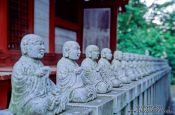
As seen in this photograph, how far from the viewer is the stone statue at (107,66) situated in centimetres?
588

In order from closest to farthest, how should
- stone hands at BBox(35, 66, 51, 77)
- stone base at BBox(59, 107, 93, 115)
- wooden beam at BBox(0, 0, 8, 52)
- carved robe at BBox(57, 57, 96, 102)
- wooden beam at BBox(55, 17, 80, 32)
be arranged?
1. stone hands at BBox(35, 66, 51, 77)
2. stone base at BBox(59, 107, 93, 115)
3. carved robe at BBox(57, 57, 96, 102)
4. wooden beam at BBox(0, 0, 8, 52)
5. wooden beam at BBox(55, 17, 80, 32)

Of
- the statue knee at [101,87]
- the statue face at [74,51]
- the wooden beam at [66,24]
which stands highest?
the wooden beam at [66,24]

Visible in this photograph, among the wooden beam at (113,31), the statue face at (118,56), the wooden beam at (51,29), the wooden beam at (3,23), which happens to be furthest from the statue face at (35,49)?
the wooden beam at (113,31)

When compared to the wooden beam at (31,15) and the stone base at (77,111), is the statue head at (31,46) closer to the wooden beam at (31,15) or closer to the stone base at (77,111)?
the stone base at (77,111)

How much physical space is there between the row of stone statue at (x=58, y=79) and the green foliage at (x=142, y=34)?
21.2 metres

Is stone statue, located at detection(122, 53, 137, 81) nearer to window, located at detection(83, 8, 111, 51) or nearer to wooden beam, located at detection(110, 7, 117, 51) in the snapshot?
wooden beam, located at detection(110, 7, 117, 51)

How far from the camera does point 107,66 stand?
5.97m

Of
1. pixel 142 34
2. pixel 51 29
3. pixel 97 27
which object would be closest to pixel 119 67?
pixel 51 29

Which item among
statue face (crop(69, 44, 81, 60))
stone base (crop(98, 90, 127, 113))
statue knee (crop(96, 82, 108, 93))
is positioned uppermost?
statue face (crop(69, 44, 81, 60))

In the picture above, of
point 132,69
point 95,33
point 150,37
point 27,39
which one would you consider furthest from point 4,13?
point 150,37

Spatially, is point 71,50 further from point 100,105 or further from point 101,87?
point 101,87

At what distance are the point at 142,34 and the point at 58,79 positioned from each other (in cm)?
2527

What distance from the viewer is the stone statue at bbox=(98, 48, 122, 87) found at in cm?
588

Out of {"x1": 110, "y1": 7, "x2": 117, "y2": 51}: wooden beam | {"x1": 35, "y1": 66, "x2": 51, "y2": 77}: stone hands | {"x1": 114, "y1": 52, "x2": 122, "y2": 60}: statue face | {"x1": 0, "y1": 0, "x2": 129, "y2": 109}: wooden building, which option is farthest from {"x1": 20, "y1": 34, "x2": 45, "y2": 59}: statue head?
{"x1": 110, "y1": 7, "x2": 117, "y2": 51}: wooden beam
